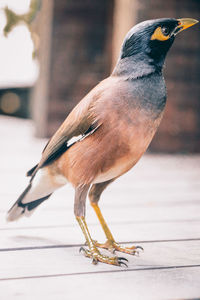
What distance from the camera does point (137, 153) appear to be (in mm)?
1518

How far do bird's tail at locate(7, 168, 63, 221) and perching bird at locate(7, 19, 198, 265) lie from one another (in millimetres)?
164

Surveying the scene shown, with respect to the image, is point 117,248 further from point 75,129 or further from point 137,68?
point 137,68

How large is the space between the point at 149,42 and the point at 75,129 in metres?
0.41

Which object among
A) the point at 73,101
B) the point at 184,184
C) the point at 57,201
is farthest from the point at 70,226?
the point at 73,101

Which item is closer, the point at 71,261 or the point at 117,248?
the point at 71,261

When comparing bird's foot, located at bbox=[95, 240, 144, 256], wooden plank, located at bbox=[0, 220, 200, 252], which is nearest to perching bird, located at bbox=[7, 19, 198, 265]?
bird's foot, located at bbox=[95, 240, 144, 256]

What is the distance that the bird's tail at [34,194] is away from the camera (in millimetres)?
1771

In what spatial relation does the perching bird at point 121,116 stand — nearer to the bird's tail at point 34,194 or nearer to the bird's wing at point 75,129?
the bird's wing at point 75,129

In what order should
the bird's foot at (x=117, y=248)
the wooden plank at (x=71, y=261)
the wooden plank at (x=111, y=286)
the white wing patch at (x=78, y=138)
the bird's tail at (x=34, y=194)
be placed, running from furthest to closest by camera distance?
the bird's tail at (x=34, y=194)
the bird's foot at (x=117, y=248)
the white wing patch at (x=78, y=138)
the wooden plank at (x=71, y=261)
the wooden plank at (x=111, y=286)

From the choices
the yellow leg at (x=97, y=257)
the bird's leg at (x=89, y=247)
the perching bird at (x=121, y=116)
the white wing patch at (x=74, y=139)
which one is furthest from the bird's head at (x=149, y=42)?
the yellow leg at (x=97, y=257)

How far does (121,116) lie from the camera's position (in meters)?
1.46

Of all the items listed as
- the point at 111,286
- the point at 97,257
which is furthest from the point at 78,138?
the point at 111,286

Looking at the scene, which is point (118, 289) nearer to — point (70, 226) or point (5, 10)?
point (70, 226)

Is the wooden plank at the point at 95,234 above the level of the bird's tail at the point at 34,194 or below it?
Answer: below
